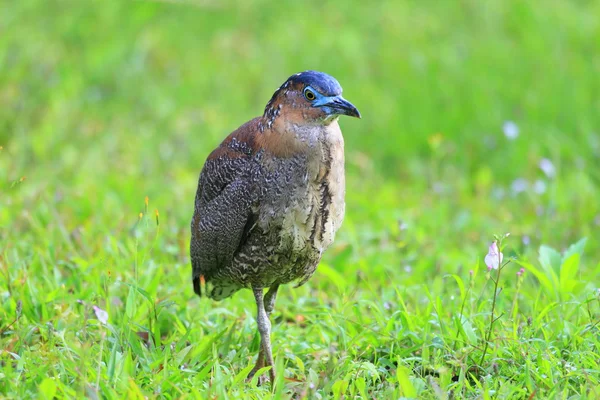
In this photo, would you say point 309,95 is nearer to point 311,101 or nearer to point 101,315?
point 311,101

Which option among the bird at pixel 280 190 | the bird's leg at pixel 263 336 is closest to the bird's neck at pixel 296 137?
the bird at pixel 280 190

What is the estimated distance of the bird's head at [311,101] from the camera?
4383 millimetres

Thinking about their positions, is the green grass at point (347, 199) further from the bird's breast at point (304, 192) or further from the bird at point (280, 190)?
the bird's breast at point (304, 192)

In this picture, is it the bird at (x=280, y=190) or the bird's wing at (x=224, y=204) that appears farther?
the bird's wing at (x=224, y=204)

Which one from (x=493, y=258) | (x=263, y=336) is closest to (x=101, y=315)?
(x=263, y=336)

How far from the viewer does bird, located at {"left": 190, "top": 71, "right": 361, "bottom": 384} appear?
4.43 m

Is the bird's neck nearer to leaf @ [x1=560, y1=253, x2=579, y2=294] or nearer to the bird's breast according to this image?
the bird's breast

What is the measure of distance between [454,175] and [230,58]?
348 cm

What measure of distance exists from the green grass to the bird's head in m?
1.03

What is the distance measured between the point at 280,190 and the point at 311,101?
1.57 feet

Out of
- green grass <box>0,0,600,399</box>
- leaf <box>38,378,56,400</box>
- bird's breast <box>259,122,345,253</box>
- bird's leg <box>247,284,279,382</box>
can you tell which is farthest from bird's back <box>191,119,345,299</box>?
leaf <box>38,378,56,400</box>

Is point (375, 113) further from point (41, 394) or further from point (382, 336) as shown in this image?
point (41, 394)

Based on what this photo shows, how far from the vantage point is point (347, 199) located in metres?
7.71

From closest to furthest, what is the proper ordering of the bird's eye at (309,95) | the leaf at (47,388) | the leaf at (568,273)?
the leaf at (47,388), the bird's eye at (309,95), the leaf at (568,273)
